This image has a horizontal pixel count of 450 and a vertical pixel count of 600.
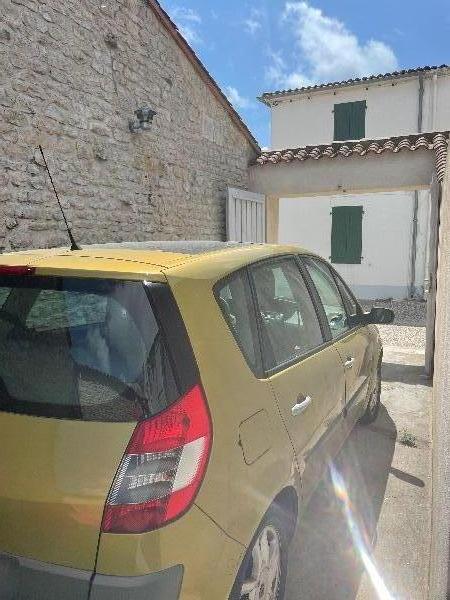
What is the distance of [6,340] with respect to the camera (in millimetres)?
1583

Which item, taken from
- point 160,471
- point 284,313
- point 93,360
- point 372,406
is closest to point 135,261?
point 93,360

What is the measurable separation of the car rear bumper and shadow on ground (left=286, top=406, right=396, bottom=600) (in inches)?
49.2

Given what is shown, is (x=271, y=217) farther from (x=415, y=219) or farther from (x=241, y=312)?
(x=241, y=312)

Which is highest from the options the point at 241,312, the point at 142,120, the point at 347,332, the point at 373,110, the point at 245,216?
the point at 373,110

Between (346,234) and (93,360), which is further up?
(346,234)

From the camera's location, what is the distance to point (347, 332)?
9.89ft

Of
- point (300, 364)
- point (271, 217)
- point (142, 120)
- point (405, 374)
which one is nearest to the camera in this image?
point (300, 364)

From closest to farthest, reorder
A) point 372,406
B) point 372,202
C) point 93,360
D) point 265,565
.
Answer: point 93,360
point 265,565
point 372,406
point 372,202

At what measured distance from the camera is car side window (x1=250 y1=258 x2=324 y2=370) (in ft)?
6.57

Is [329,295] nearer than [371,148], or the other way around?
[329,295]

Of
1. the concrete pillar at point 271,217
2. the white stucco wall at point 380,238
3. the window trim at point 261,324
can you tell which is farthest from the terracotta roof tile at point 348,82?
the window trim at point 261,324

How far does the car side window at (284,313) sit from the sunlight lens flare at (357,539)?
117 centimetres

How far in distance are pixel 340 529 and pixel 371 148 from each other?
253 inches

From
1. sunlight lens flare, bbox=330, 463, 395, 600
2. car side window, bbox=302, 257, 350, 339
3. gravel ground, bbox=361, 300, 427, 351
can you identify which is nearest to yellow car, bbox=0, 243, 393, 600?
sunlight lens flare, bbox=330, 463, 395, 600
